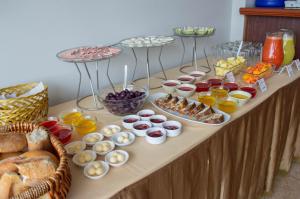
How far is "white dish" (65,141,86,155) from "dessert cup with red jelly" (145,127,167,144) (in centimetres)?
21

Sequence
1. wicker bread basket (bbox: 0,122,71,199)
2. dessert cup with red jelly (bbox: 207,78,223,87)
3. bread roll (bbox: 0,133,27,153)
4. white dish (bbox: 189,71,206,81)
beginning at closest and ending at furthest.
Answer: wicker bread basket (bbox: 0,122,71,199) → bread roll (bbox: 0,133,27,153) → dessert cup with red jelly (bbox: 207,78,223,87) → white dish (bbox: 189,71,206,81)

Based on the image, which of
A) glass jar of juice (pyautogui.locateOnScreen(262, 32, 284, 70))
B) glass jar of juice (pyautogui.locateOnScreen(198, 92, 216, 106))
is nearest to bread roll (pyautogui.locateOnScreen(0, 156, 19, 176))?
glass jar of juice (pyautogui.locateOnScreen(198, 92, 216, 106))

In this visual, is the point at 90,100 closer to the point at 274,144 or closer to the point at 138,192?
the point at 138,192

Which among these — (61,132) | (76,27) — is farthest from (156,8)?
(61,132)

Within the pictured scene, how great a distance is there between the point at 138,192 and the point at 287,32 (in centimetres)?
136

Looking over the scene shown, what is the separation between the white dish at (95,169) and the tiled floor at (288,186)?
1.20m

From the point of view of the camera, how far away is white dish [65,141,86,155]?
0.82 meters

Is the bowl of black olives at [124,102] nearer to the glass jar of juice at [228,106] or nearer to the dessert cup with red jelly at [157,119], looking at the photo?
the dessert cup with red jelly at [157,119]

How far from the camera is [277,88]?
1.32 m

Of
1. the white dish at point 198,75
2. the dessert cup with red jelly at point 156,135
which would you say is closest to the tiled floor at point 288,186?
the white dish at point 198,75

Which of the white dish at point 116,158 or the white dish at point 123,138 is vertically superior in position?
the white dish at point 123,138

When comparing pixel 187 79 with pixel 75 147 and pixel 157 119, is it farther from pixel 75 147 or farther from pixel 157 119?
pixel 75 147

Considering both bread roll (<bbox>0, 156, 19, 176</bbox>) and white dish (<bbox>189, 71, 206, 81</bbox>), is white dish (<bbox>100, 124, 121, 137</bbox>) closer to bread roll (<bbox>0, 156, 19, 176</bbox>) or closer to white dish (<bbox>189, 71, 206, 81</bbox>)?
bread roll (<bbox>0, 156, 19, 176</bbox>)

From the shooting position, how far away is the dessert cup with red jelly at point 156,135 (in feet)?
2.87
